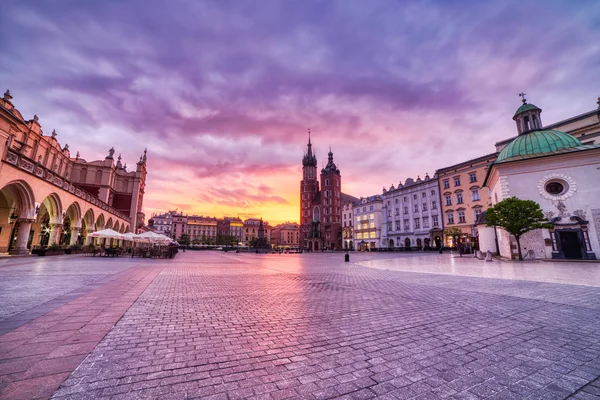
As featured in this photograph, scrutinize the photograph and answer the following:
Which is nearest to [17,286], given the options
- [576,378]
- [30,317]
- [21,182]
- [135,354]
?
[30,317]

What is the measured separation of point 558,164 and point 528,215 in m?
7.00

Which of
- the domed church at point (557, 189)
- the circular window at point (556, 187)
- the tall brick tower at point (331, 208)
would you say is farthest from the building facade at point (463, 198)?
the tall brick tower at point (331, 208)

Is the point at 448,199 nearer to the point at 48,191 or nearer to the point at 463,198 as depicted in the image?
the point at 463,198

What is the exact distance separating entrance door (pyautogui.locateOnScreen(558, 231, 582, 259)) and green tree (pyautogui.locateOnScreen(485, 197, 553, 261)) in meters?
Answer: 2.40

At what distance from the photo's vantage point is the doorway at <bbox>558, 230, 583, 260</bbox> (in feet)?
70.5

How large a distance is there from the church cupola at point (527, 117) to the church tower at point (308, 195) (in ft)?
214

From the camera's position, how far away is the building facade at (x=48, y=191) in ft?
58.0

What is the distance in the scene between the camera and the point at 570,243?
71.4 ft

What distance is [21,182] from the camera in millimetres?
17844

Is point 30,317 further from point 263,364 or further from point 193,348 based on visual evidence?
point 263,364

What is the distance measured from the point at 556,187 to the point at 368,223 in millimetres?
48367

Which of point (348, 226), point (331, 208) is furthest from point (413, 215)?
point (331, 208)

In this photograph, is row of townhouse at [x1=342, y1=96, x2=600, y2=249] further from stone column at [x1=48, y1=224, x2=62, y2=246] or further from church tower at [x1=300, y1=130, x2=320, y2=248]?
stone column at [x1=48, y1=224, x2=62, y2=246]

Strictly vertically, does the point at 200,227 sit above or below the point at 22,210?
above
